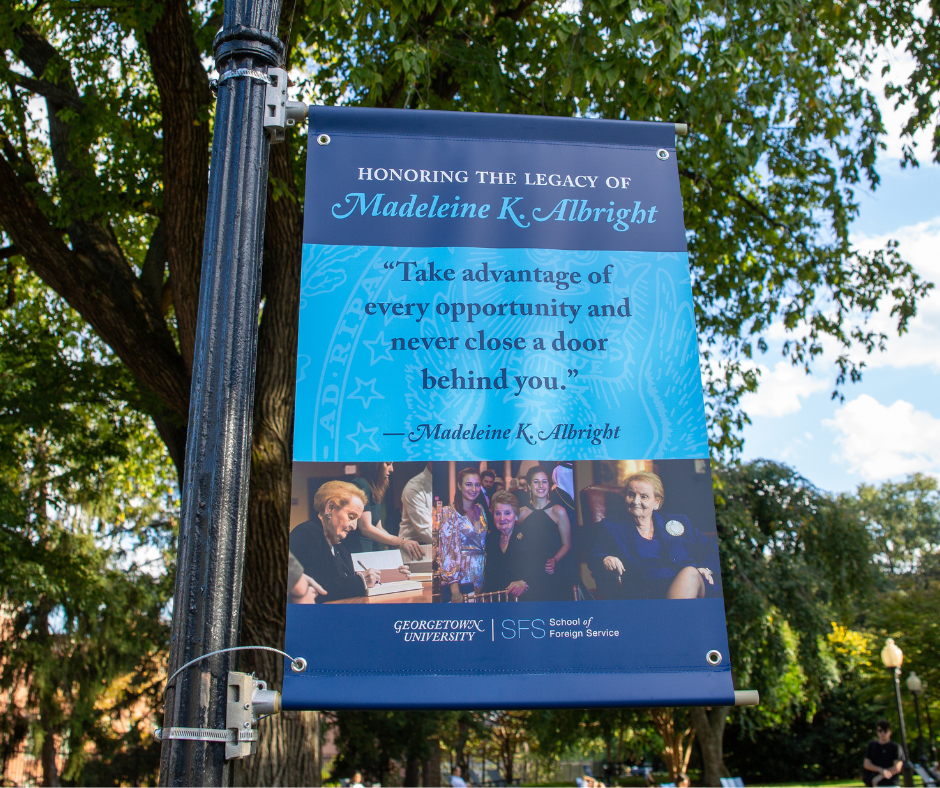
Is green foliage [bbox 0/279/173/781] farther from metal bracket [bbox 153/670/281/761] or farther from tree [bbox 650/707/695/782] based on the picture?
tree [bbox 650/707/695/782]

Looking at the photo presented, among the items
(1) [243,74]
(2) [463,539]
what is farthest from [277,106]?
(2) [463,539]

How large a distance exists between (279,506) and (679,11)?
4.18 meters

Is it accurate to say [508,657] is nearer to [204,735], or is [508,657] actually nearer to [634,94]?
[204,735]

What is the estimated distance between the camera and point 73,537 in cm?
1625

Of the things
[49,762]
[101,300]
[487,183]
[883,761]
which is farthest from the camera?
→ [49,762]

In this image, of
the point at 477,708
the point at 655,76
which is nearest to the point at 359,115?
the point at 477,708

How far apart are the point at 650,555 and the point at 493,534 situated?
52cm

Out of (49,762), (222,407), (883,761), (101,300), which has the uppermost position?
(101,300)

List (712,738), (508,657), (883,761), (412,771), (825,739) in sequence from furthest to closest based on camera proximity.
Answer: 1. (825,739)
2. (412,771)
3. (712,738)
4. (883,761)
5. (508,657)

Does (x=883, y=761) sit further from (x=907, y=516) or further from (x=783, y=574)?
(x=907, y=516)

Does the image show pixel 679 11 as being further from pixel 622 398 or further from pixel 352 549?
pixel 352 549

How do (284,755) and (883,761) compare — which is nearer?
(284,755)

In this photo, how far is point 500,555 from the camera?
245cm

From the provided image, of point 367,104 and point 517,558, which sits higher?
point 367,104
